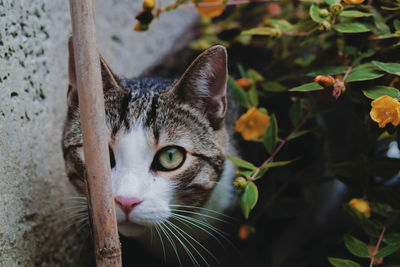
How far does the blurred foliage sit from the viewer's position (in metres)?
1.07

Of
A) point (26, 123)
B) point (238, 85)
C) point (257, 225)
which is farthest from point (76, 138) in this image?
point (257, 225)

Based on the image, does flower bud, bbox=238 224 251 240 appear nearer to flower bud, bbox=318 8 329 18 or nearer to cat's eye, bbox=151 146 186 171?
cat's eye, bbox=151 146 186 171

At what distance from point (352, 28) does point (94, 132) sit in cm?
72

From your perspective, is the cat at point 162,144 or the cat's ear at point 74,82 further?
the cat's ear at point 74,82

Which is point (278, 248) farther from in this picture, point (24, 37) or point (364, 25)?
point (24, 37)

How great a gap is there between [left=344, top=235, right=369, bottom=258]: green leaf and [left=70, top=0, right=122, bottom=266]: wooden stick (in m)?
0.60

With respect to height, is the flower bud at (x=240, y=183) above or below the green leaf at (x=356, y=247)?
above

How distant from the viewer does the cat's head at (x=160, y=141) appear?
1.04 m

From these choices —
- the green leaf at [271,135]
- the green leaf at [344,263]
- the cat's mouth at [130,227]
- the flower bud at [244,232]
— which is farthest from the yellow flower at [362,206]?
the cat's mouth at [130,227]

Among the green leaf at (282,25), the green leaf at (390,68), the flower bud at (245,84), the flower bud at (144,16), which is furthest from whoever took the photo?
the flower bud at (245,84)

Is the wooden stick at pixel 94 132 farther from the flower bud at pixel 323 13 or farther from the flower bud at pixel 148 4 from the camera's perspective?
the flower bud at pixel 323 13

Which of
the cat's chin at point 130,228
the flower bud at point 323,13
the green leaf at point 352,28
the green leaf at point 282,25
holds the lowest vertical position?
the cat's chin at point 130,228

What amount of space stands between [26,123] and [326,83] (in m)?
0.84

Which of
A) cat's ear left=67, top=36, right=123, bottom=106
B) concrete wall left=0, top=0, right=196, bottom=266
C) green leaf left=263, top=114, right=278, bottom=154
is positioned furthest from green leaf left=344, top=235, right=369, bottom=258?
concrete wall left=0, top=0, right=196, bottom=266
